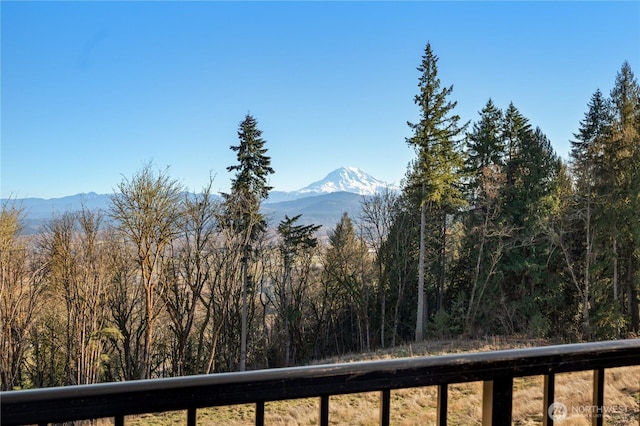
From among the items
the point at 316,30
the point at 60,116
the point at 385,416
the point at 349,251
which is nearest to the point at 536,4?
the point at 316,30

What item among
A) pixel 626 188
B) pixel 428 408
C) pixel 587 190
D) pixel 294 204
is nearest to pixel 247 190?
pixel 428 408

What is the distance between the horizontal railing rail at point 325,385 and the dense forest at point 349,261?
10.1 meters

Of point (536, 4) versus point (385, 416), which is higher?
point (536, 4)

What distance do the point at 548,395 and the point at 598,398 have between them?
195 mm

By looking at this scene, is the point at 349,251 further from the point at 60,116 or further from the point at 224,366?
the point at 60,116

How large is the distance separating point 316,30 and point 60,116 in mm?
12184

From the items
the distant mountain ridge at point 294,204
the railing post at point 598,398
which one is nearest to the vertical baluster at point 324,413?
the railing post at point 598,398

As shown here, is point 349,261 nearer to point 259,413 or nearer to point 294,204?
point 259,413

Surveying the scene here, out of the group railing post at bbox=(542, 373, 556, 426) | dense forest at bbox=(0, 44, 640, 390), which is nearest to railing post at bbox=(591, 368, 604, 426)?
railing post at bbox=(542, 373, 556, 426)

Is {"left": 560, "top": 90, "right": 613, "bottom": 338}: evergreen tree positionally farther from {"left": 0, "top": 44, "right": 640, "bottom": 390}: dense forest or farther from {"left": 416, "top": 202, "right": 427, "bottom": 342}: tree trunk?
{"left": 416, "top": 202, "right": 427, "bottom": 342}: tree trunk

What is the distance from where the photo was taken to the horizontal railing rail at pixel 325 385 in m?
0.69

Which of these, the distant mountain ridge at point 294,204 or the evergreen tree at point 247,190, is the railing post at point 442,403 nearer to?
the distant mountain ridge at point 294,204

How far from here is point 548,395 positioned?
103cm

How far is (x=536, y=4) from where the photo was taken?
210 inches
